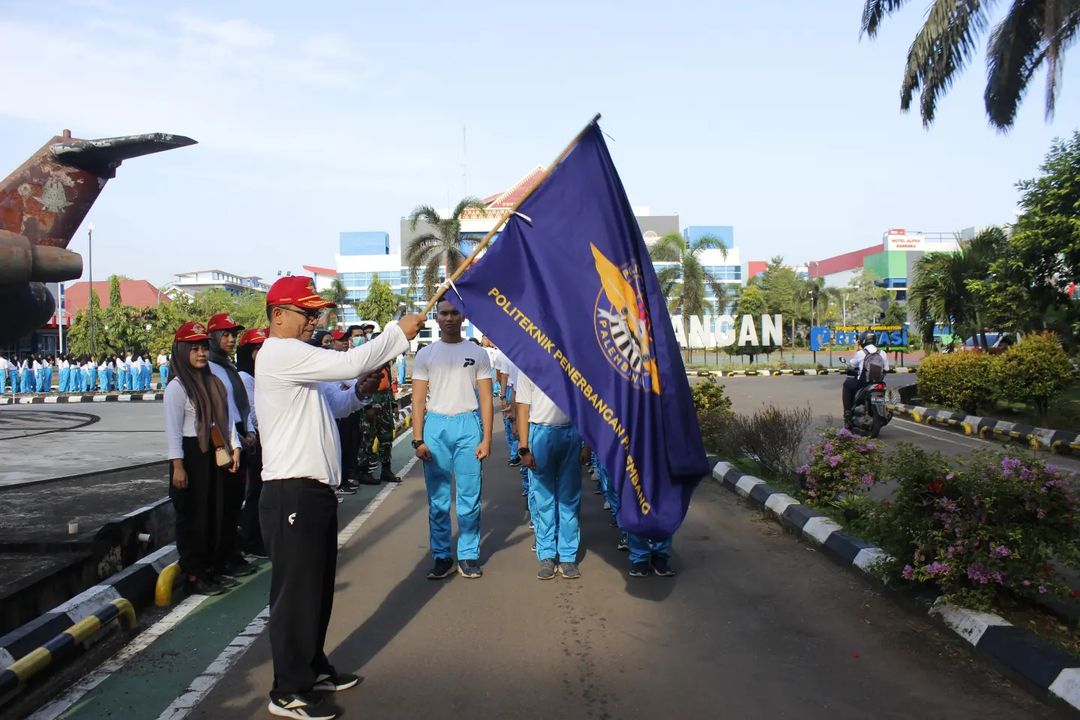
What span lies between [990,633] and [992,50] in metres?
15.9

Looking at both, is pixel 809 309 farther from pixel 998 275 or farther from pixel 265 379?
pixel 265 379

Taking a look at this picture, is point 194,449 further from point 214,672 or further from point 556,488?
point 556,488

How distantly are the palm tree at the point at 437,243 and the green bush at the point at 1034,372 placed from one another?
81.4 feet

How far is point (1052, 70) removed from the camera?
16.0 m

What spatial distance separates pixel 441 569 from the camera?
6.29m

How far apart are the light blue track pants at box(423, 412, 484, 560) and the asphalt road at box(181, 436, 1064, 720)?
33 cm

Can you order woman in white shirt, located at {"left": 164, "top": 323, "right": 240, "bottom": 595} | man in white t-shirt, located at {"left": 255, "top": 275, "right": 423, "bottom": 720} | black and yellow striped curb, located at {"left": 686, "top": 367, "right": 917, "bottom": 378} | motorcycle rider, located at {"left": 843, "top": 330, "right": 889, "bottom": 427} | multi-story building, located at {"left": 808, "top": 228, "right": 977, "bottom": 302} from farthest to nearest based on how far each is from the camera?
multi-story building, located at {"left": 808, "top": 228, "right": 977, "bottom": 302}
black and yellow striped curb, located at {"left": 686, "top": 367, "right": 917, "bottom": 378}
motorcycle rider, located at {"left": 843, "top": 330, "right": 889, "bottom": 427}
woman in white shirt, located at {"left": 164, "top": 323, "right": 240, "bottom": 595}
man in white t-shirt, located at {"left": 255, "top": 275, "right": 423, "bottom": 720}

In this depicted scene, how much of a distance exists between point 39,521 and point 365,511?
303cm

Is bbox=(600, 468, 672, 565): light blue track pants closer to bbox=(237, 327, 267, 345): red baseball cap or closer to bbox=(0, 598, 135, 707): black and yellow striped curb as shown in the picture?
bbox=(237, 327, 267, 345): red baseball cap

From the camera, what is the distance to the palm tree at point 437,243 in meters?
37.3


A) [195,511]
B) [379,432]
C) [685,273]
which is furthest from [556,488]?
[685,273]

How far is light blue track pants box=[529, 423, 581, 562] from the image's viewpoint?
6.32 metres

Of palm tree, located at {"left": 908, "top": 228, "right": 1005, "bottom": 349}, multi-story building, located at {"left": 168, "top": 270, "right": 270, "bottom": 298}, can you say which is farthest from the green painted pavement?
multi-story building, located at {"left": 168, "top": 270, "right": 270, "bottom": 298}

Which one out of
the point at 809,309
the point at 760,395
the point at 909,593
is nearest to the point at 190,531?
the point at 909,593
